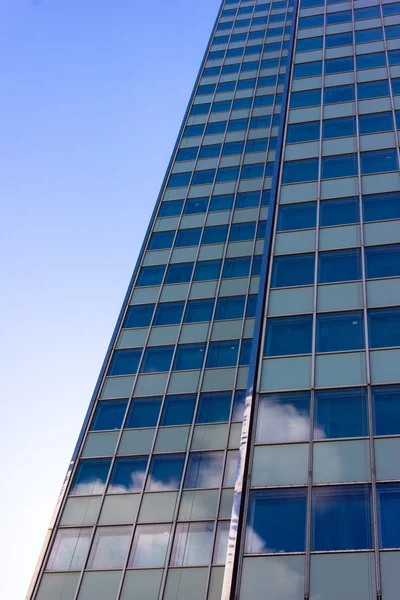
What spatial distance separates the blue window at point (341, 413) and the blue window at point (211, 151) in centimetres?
2651

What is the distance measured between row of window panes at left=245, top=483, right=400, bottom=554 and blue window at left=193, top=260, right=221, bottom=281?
1796 cm

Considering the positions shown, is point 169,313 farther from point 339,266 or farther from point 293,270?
point 339,266

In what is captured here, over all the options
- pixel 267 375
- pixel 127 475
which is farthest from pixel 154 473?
pixel 267 375

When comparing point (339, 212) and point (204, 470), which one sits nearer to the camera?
point (204, 470)

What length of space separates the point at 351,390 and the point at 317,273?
6.30m

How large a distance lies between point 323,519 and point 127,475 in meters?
11.5

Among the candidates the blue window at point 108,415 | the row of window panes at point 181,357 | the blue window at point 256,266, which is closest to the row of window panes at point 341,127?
the blue window at point 256,266

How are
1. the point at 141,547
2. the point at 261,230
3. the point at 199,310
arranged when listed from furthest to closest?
the point at 261,230, the point at 199,310, the point at 141,547

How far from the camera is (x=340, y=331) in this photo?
2388 centimetres

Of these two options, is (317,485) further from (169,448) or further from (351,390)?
(169,448)

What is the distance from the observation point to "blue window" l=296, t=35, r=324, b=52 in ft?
137

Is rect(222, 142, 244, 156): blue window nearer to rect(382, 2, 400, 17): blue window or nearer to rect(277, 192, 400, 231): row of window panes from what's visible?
rect(382, 2, 400, 17): blue window

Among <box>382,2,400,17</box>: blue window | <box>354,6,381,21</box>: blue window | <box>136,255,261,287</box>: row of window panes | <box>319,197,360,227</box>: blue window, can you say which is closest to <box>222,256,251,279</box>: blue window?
<box>136,255,261,287</box>: row of window panes

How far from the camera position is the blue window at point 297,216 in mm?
29078
